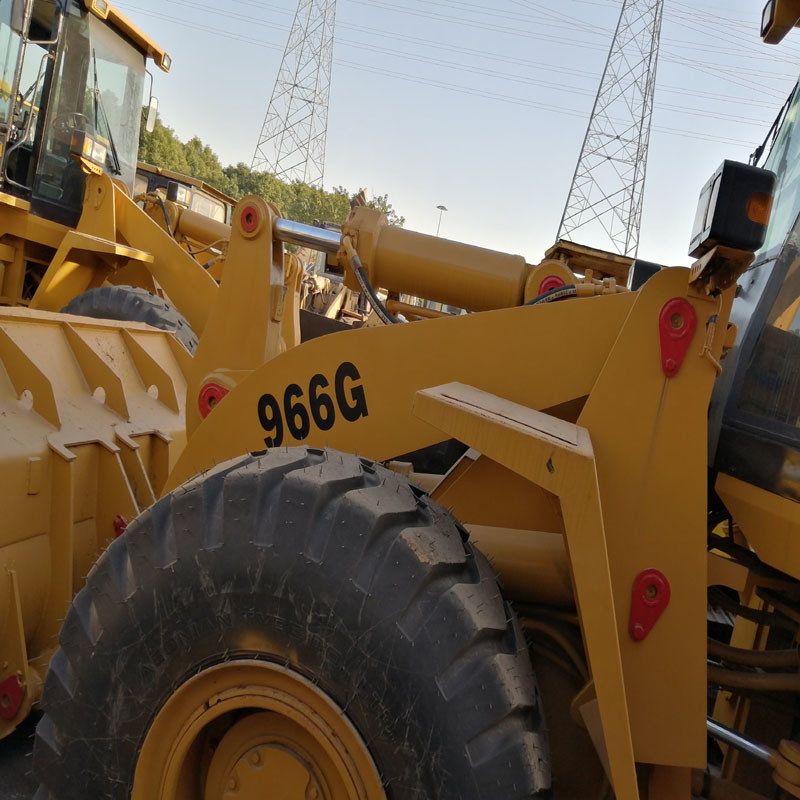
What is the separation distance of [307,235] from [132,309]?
2.72 metres

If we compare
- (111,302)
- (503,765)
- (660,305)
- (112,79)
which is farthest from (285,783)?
(112,79)

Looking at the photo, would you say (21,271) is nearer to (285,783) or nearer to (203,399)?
(203,399)

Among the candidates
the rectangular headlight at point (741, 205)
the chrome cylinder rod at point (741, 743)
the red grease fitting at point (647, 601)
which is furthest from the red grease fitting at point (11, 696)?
the rectangular headlight at point (741, 205)

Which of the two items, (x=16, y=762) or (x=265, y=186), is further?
(x=265, y=186)

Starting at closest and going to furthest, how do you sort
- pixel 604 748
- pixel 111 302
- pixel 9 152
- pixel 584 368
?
pixel 604 748 → pixel 584 368 → pixel 111 302 → pixel 9 152

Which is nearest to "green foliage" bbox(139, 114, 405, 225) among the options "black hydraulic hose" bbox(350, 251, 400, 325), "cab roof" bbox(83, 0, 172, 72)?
"cab roof" bbox(83, 0, 172, 72)

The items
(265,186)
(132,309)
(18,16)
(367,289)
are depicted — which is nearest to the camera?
(367,289)

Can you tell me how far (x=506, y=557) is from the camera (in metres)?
1.92

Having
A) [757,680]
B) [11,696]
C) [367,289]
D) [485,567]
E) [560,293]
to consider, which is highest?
[560,293]

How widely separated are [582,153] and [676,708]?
31.1 meters

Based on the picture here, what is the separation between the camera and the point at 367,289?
8.16 feet

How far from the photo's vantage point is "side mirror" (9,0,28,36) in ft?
15.1

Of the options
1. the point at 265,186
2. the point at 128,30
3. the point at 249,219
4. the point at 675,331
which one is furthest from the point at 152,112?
the point at 265,186

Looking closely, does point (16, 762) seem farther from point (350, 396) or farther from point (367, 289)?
point (367, 289)
